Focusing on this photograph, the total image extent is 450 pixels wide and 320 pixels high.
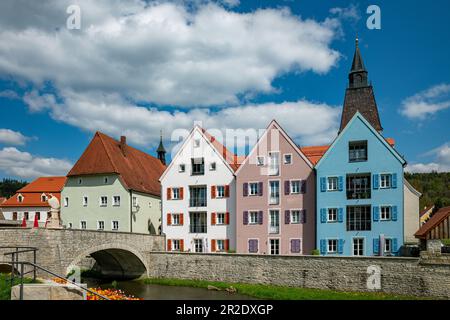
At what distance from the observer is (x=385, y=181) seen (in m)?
34.1

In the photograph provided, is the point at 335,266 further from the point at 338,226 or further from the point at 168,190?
the point at 168,190

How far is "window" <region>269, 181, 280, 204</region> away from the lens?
3775 centimetres

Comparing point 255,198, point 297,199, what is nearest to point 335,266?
point 297,199

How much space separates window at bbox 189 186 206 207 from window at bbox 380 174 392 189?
16043mm

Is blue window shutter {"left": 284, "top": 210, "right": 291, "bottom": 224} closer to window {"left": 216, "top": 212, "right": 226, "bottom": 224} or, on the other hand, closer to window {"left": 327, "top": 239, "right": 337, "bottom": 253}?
window {"left": 327, "top": 239, "right": 337, "bottom": 253}

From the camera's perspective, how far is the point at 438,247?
2816 cm

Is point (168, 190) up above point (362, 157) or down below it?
below

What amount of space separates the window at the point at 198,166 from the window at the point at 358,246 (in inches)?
600

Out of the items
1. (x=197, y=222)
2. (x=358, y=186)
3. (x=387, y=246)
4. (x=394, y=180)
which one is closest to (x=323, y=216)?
(x=358, y=186)

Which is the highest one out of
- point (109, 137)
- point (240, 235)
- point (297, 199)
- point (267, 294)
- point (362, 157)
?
point (109, 137)

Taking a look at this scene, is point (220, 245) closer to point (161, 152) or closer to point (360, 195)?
point (360, 195)

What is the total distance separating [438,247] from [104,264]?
2850 centimetres

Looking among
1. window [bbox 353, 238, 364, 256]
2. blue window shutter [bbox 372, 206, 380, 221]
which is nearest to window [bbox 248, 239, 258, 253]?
window [bbox 353, 238, 364, 256]

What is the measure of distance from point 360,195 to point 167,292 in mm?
16973
